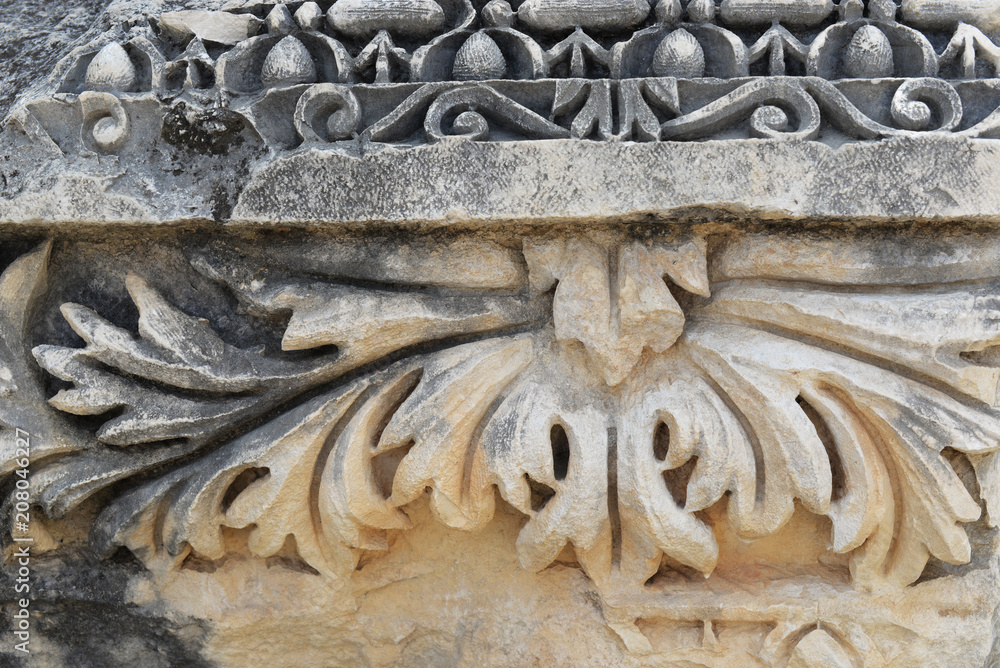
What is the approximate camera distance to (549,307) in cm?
112

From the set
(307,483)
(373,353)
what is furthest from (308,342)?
(307,483)

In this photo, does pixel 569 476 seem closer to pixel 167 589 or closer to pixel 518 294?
pixel 518 294

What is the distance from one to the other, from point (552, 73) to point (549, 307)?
0.98 ft

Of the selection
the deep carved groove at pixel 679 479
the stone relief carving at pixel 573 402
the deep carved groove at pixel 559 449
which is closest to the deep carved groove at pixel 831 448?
the stone relief carving at pixel 573 402

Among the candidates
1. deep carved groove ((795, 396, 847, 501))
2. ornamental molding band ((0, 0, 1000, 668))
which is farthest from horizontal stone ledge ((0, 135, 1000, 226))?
deep carved groove ((795, 396, 847, 501))

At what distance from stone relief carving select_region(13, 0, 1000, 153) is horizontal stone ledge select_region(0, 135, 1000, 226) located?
29mm

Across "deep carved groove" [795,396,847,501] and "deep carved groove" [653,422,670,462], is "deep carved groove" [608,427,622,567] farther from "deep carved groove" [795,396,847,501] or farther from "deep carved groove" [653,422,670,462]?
"deep carved groove" [795,396,847,501]

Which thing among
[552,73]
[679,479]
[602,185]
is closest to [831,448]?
[679,479]

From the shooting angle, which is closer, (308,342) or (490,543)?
(308,342)

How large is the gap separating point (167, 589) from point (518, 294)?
66cm

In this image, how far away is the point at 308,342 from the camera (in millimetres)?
1082

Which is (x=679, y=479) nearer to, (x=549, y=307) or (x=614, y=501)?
(x=614, y=501)

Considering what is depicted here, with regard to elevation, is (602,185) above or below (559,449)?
above

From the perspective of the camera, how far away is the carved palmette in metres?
1.04
